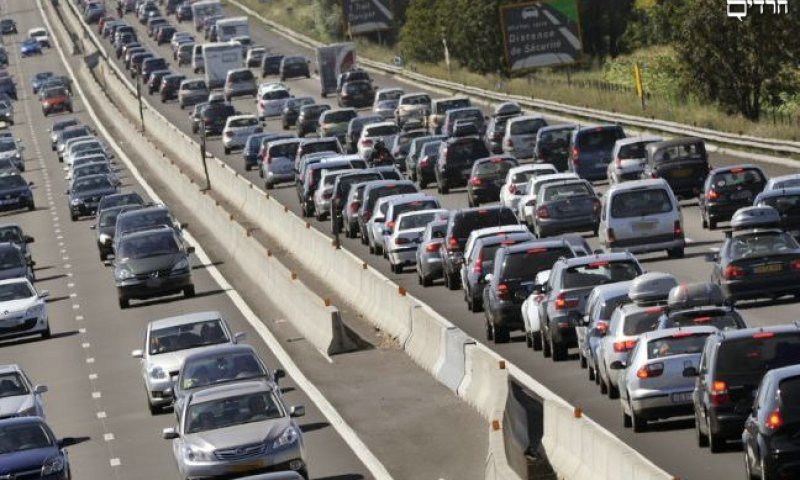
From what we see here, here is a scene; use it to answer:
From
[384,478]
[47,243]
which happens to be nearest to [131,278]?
[47,243]

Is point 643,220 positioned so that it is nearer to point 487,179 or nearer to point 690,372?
point 487,179

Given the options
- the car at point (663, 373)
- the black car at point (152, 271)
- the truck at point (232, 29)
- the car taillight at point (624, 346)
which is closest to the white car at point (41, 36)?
the truck at point (232, 29)

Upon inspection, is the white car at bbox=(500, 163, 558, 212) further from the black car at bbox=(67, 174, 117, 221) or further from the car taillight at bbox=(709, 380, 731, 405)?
the car taillight at bbox=(709, 380, 731, 405)

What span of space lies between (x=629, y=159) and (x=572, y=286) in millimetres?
22642

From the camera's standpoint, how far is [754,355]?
22281mm

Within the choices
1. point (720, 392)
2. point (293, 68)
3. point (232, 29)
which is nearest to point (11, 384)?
point (720, 392)

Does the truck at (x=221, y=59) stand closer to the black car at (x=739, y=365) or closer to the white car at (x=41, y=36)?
the white car at (x=41, y=36)

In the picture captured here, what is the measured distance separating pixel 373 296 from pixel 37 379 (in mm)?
5907

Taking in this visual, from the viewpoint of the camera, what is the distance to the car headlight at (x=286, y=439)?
82.8 feet

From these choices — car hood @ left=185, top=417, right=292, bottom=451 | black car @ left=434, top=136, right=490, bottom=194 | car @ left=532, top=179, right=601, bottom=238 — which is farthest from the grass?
car hood @ left=185, top=417, right=292, bottom=451

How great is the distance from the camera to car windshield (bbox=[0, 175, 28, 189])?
260 ft

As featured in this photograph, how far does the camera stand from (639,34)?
108 meters

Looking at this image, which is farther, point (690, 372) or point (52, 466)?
point (52, 466)

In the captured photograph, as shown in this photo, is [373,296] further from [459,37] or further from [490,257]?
[459,37]
